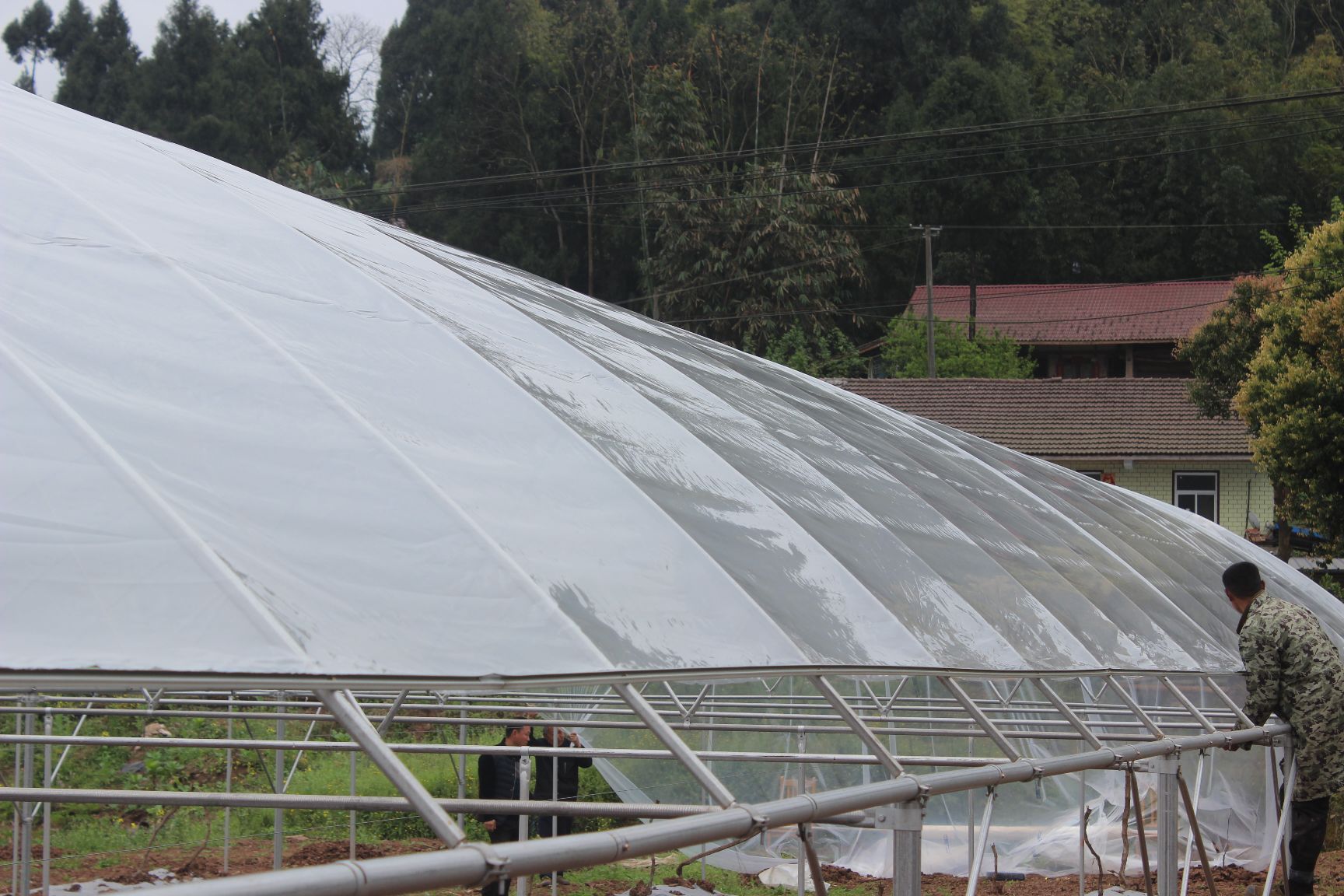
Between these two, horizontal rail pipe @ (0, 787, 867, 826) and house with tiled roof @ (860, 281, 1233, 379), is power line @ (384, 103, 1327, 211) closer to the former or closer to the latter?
house with tiled roof @ (860, 281, 1233, 379)

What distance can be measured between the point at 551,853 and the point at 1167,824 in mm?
4455

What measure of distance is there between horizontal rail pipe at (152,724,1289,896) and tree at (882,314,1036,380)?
128ft

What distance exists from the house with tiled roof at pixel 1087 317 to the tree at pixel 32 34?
4065 centimetres

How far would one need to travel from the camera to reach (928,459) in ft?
24.0

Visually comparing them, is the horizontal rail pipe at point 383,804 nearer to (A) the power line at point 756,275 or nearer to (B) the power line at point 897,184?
(A) the power line at point 756,275

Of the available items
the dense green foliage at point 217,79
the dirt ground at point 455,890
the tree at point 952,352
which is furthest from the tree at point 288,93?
the dirt ground at point 455,890

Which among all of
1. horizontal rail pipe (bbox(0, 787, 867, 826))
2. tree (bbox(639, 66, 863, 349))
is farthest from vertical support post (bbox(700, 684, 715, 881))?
tree (bbox(639, 66, 863, 349))

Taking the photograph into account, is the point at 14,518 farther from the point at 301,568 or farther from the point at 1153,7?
the point at 1153,7

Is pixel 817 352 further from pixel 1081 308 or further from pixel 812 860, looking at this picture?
pixel 812 860

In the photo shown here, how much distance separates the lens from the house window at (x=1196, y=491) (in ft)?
109

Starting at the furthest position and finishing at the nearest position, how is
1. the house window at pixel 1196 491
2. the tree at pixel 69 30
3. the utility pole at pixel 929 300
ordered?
the tree at pixel 69 30
the utility pole at pixel 929 300
the house window at pixel 1196 491

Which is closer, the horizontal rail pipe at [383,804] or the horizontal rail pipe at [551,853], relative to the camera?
the horizontal rail pipe at [551,853]

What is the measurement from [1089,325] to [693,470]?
43888 millimetres

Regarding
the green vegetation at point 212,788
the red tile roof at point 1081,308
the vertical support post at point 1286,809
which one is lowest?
the green vegetation at point 212,788
